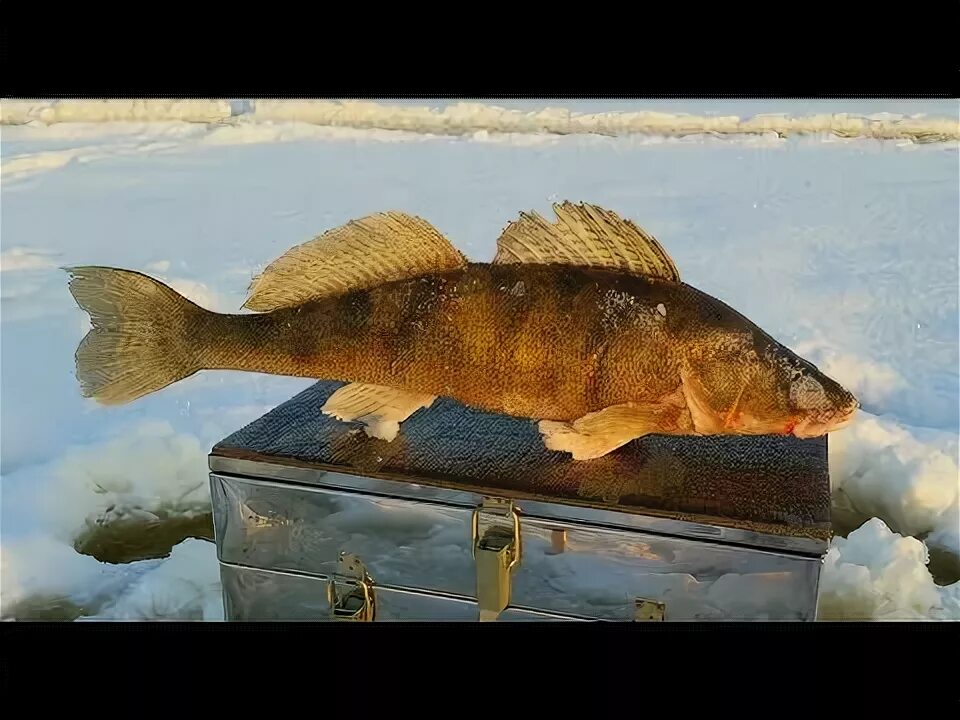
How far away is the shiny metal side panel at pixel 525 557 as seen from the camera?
3.09ft

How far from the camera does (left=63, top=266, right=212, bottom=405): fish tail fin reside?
1035 millimetres

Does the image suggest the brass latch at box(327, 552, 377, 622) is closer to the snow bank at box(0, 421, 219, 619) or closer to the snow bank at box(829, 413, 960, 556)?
the snow bank at box(0, 421, 219, 619)

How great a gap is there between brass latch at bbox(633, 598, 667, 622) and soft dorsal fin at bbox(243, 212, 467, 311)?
1.45 feet

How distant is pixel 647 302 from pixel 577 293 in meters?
0.08

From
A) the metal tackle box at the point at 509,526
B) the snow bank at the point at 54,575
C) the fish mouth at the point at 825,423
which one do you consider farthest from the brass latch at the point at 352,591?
the fish mouth at the point at 825,423

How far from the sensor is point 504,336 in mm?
1014

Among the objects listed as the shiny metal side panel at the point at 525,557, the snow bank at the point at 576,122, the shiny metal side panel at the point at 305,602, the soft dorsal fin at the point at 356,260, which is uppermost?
the snow bank at the point at 576,122

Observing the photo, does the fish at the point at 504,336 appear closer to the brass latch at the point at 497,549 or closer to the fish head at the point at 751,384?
the fish head at the point at 751,384

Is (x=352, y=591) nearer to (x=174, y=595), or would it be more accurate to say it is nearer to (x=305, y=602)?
(x=305, y=602)

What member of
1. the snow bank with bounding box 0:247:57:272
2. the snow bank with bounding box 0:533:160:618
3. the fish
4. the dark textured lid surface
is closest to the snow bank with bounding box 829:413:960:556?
the dark textured lid surface

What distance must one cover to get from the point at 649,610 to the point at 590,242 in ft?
1.40

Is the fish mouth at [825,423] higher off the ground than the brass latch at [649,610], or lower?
higher

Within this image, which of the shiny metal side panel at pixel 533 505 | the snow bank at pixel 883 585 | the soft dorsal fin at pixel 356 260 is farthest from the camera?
the snow bank at pixel 883 585

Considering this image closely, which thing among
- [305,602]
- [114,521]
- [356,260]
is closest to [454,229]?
[356,260]
